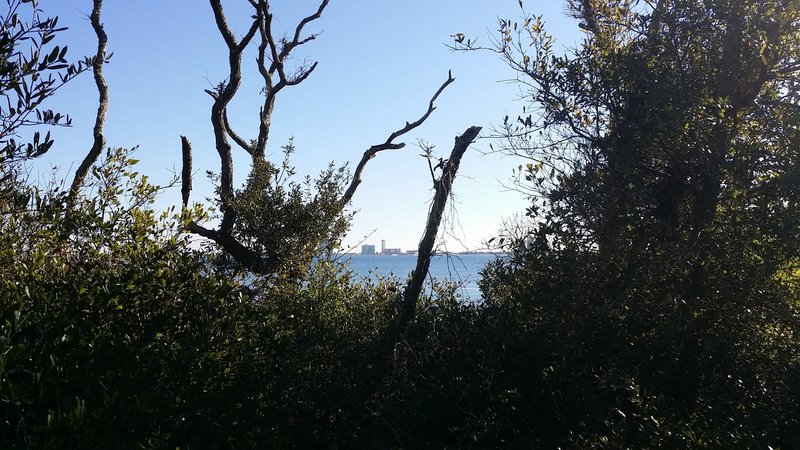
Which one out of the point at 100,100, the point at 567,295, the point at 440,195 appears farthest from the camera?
the point at 100,100

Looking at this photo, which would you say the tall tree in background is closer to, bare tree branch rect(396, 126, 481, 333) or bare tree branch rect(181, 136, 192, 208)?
bare tree branch rect(396, 126, 481, 333)

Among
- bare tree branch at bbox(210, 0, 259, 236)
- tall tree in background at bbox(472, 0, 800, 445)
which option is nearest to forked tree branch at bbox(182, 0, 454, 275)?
bare tree branch at bbox(210, 0, 259, 236)

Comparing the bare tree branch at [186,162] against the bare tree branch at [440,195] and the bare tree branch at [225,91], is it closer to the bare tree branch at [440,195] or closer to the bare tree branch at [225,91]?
the bare tree branch at [225,91]

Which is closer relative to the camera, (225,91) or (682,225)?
(682,225)

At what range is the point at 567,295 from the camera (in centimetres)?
612

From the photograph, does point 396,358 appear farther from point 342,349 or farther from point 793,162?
point 793,162

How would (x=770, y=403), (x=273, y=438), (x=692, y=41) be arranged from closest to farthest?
(x=273, y=438)
(x=770, y=403)
(x=692, y=41)

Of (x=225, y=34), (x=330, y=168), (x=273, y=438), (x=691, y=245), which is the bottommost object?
(x=273, y=438)

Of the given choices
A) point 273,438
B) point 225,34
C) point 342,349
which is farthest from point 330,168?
point 273,438

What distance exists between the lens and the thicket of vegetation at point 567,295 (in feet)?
16.8

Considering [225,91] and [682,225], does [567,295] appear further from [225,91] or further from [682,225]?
[225,91]

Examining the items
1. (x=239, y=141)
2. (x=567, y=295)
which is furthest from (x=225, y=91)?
(x=567, y=295)

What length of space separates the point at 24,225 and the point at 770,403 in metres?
6.17

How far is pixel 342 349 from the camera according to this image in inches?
275
